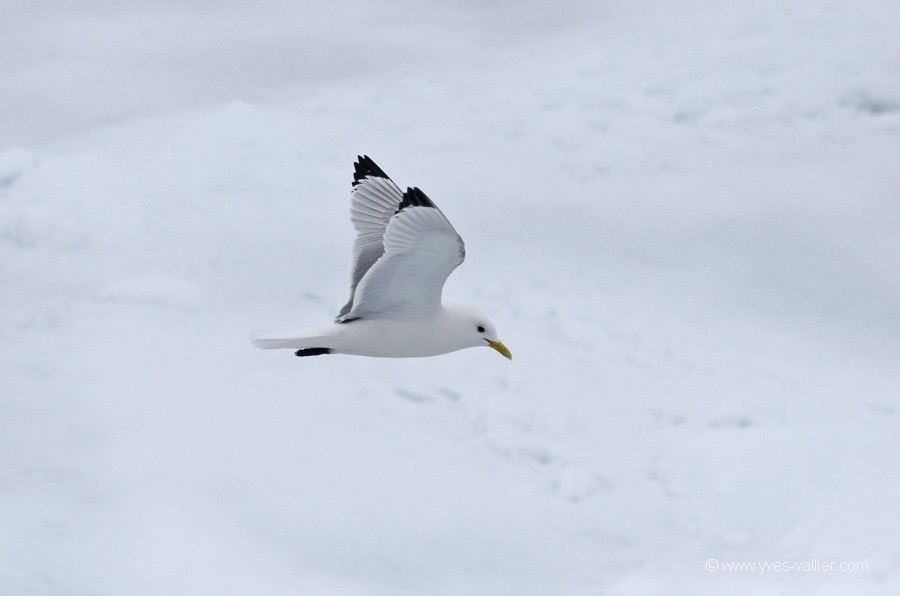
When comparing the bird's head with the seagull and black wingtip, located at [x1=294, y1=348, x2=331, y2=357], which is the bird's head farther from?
black wingtip, located at [x1=294, y1=348, x2=331, y2=357]

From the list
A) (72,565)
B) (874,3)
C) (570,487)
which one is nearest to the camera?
(72,565)

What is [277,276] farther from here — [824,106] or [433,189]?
[824,106]

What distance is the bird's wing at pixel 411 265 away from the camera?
→ 4.64 meters

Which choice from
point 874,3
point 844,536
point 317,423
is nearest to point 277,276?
point 317,423

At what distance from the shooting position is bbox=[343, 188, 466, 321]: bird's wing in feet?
15.2

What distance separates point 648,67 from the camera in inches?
444

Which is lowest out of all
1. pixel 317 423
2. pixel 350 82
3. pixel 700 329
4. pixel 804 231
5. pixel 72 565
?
pixel 72 565

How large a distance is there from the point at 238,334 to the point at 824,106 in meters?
5.47

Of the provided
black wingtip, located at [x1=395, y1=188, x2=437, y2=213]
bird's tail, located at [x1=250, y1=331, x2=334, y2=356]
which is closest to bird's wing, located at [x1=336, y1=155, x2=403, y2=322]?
bird's tail, located at [x1=250, y1=331, x2=334, y2=356]

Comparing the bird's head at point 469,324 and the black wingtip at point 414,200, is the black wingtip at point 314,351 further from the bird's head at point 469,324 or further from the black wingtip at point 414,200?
the black wingtip at point 414,200

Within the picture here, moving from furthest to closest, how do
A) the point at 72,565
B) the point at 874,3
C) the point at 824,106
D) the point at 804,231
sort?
the point at 874,3 → the point at 824,106 → the point at 804,231 → the point at 72,565

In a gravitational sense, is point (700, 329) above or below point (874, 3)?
below

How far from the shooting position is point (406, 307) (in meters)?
5.09

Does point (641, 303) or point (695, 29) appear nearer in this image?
point (641, 303)
